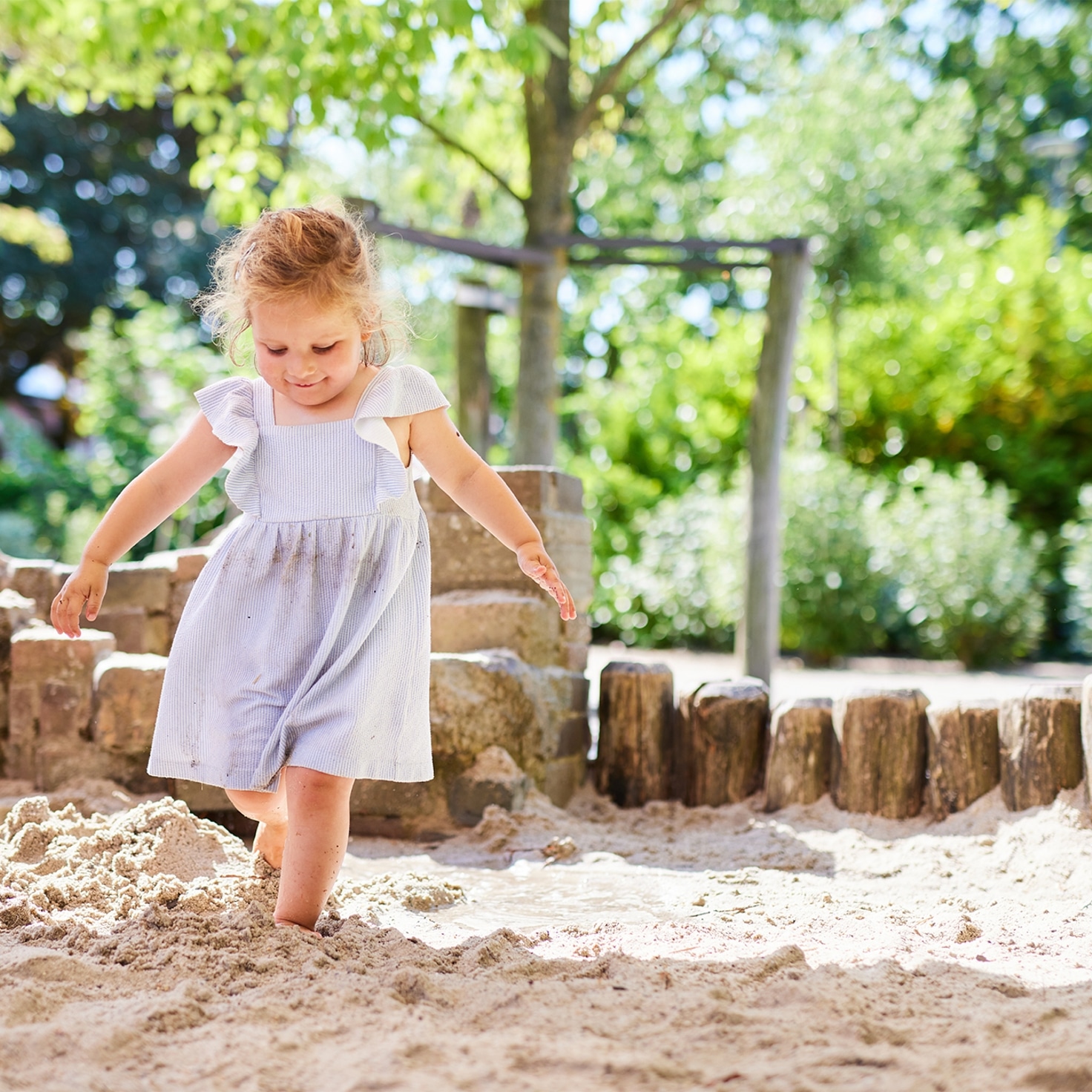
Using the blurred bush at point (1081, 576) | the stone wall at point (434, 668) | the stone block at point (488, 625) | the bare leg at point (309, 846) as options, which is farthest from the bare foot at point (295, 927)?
the blurred bush at point (1081, 576)

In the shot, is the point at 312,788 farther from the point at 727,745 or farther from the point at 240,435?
the point at 727,745

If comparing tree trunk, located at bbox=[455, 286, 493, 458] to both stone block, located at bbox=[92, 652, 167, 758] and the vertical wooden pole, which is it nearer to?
the vertical wooden pole

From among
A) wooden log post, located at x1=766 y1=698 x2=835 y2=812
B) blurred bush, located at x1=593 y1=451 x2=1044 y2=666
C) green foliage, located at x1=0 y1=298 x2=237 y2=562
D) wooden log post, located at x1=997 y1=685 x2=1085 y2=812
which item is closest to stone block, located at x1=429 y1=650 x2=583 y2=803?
wooden log post, located at x1=766 y1=698 x2=835 y2=812

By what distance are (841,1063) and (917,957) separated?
566 millimetres

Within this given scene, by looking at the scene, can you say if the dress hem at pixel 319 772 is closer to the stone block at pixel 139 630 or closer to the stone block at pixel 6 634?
the stone block at pixel 6 634

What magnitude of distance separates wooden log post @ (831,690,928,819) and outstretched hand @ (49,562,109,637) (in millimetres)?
2012

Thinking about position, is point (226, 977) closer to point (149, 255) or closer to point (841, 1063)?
point (841, 1063)

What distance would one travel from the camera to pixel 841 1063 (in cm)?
147

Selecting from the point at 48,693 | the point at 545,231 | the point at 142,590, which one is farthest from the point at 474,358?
the point at 48,693

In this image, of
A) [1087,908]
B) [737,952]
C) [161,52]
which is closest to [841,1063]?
[737,952]

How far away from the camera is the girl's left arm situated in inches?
91.9

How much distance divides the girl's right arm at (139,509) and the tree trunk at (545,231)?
3.20 meters

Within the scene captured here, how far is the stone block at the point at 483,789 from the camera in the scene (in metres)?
3.15

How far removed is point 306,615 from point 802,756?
1684 millimetres
